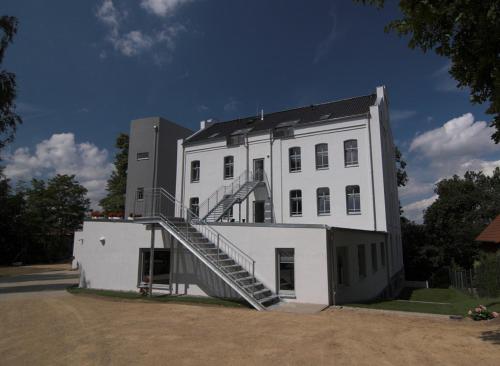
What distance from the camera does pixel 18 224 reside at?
133 feet

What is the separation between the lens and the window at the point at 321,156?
21.4 m

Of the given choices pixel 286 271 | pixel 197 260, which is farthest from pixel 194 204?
pixel 286 271

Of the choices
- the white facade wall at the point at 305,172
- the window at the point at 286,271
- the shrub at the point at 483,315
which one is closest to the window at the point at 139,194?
the white facade wall at the point at 305,172

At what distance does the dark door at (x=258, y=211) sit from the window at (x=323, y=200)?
3.95m

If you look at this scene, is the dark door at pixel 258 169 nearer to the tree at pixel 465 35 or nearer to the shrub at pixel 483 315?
the shrub at pixel 483 315

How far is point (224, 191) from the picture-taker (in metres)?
23.6

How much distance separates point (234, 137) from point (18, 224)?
3196 cm

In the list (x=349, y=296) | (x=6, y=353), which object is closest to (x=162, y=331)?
(x=6, y=353)

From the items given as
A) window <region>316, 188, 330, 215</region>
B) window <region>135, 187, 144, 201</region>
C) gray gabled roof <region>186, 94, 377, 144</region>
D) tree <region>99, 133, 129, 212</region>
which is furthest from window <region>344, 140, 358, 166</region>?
tree <region>99, 133, 129, 212</region>

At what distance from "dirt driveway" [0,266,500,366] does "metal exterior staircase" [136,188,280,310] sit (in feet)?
3.90

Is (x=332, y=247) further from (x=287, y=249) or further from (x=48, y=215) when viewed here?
(x=48, y=215)

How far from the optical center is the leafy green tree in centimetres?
4312

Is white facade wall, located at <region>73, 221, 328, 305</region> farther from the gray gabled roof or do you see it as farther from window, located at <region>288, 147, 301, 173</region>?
the gray gabled roof

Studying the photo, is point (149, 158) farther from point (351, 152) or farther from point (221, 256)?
point (221, 256)
